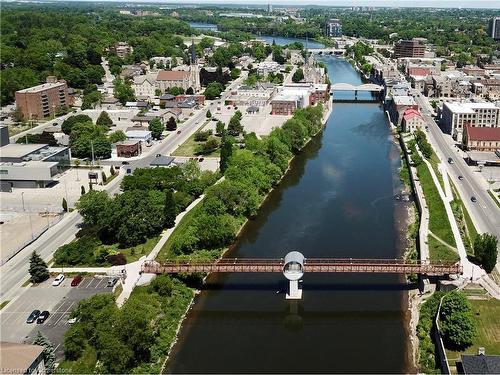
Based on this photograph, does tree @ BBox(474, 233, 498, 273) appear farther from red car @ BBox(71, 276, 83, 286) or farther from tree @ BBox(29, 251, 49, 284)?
tree @ BBox(29, 251, 49, 284)

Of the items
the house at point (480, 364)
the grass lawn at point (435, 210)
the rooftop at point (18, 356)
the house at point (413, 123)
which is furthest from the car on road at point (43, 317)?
the house at point (413, 123)

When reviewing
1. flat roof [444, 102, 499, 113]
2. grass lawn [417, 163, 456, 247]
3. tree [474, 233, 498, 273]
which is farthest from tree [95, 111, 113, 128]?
tree [474, 233, 498, 273]

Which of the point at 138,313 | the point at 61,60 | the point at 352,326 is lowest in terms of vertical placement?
the point at 352,326

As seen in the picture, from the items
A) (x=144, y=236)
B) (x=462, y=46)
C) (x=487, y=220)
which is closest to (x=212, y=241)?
(x=144, y=236)

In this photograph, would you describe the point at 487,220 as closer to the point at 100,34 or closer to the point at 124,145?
the point at 124,145

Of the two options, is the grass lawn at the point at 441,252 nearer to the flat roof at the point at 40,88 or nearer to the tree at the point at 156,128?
the tree at the point at 156,128

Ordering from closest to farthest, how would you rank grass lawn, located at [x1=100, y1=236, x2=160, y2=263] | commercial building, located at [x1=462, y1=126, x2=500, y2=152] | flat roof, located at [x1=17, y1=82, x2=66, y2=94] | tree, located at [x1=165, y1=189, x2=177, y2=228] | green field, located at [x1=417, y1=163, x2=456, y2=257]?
grass lawn, located at [x1=100, y1=236, x2=160, y2=263] < green field, located at [x1=417, y1=163, x2=456, y2=257] < tree, located at [x1=165, y1=189, x2=177, y2=228] < commercial building, located at [x1=462, y1=126, x2=500, y2=152] < flat roof, located at [x1=17, y1=82, x2=66, y2=94]

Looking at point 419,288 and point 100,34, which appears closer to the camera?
point 419,288
